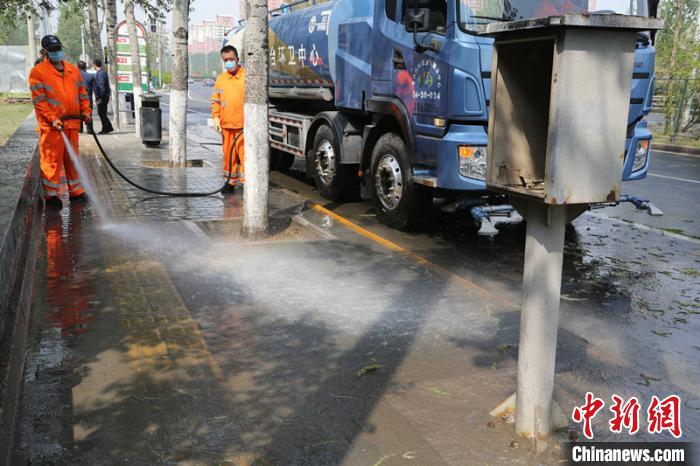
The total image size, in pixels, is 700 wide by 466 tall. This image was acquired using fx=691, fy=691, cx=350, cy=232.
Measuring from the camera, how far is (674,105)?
20844 millimetres

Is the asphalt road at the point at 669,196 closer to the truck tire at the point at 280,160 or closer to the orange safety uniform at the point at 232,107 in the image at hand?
the orange safety uniform at the point at 232,107

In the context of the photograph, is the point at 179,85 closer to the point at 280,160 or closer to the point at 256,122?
the point at 280,160

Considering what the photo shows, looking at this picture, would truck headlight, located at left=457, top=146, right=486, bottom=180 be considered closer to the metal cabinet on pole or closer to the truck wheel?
the truck wheel

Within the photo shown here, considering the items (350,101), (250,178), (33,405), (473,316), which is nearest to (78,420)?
(33,405)

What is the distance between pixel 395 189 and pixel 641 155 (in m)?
2.67

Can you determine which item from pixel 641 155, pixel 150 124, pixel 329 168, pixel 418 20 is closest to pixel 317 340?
pixel 418 20

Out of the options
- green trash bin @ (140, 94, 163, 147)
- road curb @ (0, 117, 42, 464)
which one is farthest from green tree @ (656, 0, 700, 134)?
road curb @ (0, 117, 42, 464)

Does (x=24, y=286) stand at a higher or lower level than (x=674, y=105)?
lower

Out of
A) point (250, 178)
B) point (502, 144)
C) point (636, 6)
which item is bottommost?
point (250, 178)

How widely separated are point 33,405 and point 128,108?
2077 cm

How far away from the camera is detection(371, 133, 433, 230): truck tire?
25.2 ft

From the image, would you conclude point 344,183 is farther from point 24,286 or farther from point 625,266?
point 24,286

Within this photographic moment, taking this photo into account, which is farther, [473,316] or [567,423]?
[473,316]

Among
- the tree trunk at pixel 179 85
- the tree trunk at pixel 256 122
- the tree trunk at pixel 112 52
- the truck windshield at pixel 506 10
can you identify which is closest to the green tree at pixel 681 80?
the tree trunk at pixel 179 85
